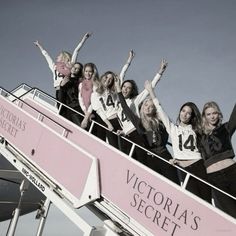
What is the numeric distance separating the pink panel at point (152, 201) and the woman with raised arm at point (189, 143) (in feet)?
1.27

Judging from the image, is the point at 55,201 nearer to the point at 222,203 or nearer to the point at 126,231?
the point at 126,231

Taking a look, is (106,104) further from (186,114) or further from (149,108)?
(186,114)

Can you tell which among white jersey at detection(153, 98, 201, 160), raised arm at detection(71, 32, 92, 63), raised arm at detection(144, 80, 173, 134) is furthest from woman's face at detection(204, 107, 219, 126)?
raised arm at detection(71, 32, 92, 63)

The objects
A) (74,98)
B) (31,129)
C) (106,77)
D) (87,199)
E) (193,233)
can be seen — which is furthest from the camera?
(74,98)

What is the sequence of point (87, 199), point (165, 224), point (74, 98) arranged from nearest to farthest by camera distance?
point (165, 224)
point (87, 199)
point (74, 98)

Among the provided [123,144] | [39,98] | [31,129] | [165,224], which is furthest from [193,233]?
[39,98]

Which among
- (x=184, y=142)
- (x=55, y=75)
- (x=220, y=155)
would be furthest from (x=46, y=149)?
(x=220, y=155)

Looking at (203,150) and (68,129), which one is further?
(68,129)

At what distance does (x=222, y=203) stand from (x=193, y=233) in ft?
1.64

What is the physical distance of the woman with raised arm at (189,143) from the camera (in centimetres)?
499

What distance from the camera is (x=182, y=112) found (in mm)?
5277

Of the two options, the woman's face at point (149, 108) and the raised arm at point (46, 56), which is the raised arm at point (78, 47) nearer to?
the raised arm at point (46, 56)

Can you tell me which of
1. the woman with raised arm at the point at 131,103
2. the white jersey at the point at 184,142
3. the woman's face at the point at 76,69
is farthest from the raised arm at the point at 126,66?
the white jersey at the point at 184,142

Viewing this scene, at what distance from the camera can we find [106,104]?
6.61m
